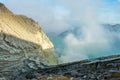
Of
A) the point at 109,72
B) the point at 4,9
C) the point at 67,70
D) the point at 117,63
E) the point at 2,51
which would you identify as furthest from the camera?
the point at 4,9

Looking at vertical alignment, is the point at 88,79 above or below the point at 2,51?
below

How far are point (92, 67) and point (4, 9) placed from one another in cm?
6733

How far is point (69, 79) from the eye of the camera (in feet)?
23.5

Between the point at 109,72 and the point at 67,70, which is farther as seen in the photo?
the point at 67,70

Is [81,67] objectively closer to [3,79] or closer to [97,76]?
[97,76]

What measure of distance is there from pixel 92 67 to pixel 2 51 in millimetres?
27227

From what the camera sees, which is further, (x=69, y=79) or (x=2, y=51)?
(x=2, y=51)

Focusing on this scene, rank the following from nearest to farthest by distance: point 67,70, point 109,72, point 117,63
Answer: point 109,72 < point 117,63 < point 67,70

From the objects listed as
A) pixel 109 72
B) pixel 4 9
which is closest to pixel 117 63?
pixel 109 72

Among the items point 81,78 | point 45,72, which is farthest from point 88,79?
point 45,72

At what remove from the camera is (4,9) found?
7400cm

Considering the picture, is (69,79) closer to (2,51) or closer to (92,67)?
(92,67)

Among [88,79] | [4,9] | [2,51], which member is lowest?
[88,79]

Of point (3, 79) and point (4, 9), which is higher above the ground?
point (4, 9)
